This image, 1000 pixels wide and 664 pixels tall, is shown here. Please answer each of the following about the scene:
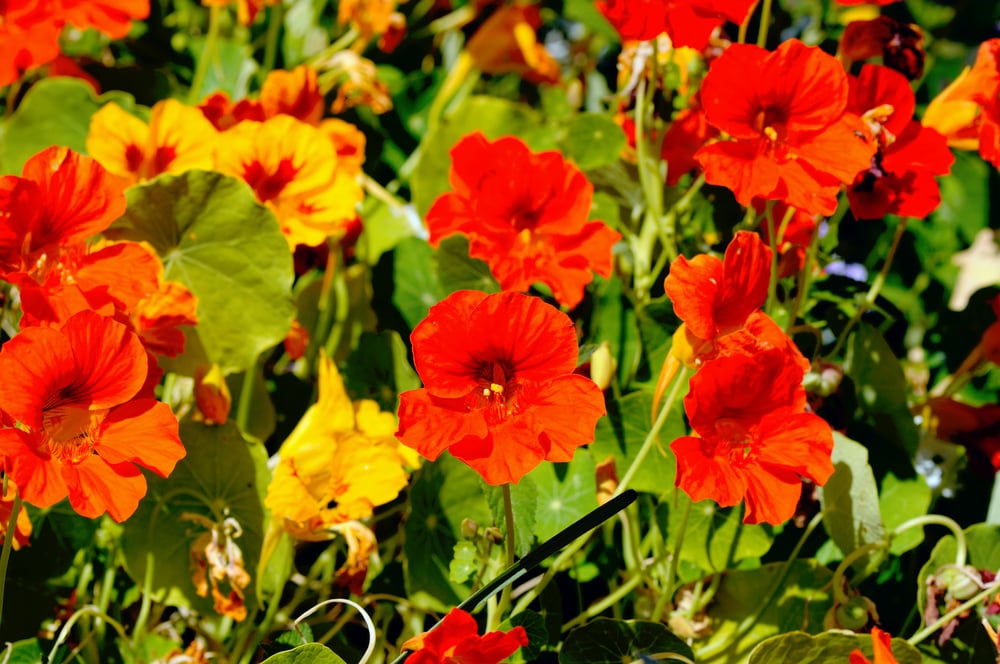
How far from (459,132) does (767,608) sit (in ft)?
1.98

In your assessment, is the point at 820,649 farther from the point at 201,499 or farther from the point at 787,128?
the point at 201,499

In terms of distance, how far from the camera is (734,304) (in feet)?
2.41

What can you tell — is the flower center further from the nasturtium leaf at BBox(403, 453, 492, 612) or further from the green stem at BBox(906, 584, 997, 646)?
the green stem at BBox(906, 584, 997, 646)

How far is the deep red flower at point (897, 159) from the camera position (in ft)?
2.83

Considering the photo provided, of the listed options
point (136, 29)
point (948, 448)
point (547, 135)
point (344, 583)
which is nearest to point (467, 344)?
point (344, 583)

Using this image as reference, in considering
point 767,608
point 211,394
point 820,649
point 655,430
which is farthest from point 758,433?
point 211,394

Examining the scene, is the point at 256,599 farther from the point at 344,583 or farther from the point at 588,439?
the point at 588,439

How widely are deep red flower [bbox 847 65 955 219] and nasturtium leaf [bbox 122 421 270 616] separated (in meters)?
0.58

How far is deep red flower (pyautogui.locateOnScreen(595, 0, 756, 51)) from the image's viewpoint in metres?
0.78

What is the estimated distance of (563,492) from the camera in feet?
3.04

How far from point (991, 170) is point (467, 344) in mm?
1164

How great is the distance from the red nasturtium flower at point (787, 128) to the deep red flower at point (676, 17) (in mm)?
40

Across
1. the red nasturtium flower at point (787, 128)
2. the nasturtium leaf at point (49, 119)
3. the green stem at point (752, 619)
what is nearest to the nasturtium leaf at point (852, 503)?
the green stem at point (752, 619)

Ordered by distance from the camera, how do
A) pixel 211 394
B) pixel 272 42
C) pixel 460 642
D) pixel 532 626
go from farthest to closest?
pixel 272 42 → pixel 211 394 → pixel 532 626 → pixel 460 642
